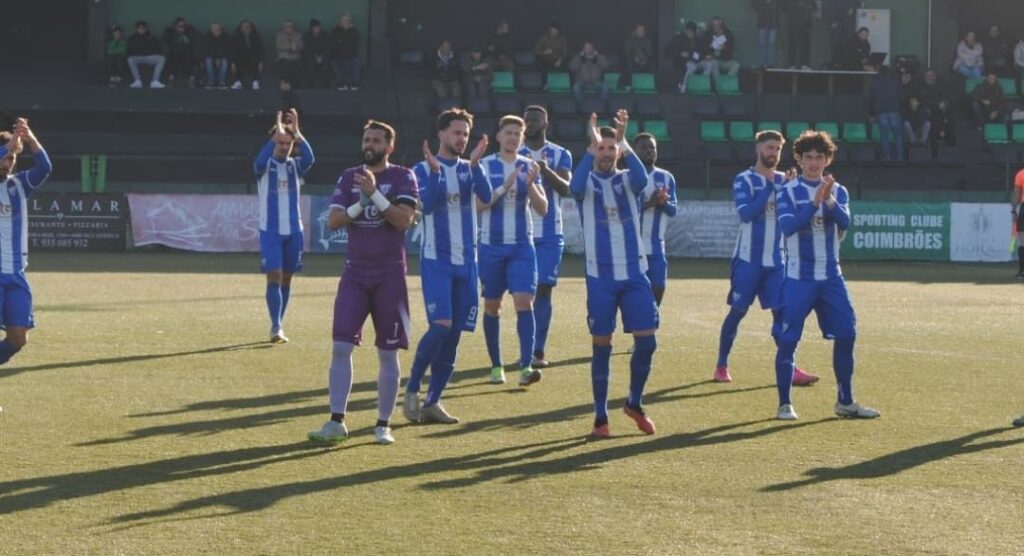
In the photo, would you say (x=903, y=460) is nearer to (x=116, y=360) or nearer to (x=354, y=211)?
(x=354, y=211)

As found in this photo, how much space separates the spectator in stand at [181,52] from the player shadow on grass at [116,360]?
2189cm

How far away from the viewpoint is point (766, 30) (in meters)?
37.8

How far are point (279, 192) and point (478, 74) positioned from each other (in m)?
19.8

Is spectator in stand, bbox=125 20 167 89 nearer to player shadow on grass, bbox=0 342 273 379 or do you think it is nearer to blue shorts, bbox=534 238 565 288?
player shadow on grass, bbox=0 342 273 379

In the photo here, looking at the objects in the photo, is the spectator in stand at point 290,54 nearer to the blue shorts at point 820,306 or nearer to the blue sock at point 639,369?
the blue shorts at point 820,306

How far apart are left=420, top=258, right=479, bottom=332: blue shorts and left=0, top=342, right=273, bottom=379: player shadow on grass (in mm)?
3896

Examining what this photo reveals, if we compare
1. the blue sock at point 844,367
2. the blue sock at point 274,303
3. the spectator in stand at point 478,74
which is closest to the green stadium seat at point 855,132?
the spectator in stand at point 478,74

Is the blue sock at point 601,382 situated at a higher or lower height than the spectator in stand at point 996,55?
lower

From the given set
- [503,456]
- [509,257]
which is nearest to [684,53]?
Result: [509,257]

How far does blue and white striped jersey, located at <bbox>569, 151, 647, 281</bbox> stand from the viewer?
10.2 m

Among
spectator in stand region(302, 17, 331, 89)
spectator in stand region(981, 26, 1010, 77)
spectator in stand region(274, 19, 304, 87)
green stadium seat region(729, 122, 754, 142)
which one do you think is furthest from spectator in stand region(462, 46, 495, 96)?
spectator in stand region(981, 26, 1010, 77)

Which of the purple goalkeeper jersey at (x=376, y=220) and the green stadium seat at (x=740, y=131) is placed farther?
the green stadium seat at (x=740, y=131)

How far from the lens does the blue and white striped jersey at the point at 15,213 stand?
11.2 meters

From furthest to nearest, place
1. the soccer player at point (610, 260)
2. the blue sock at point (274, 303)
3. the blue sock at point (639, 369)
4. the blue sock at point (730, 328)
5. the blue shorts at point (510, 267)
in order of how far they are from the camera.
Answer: the blue sock at point (274, 303)
the blue sock at point (730, 328)
the blue shorts at point (510, 267)
the blue sock at point (639, 369)
the soccer player at point (610, 260)
